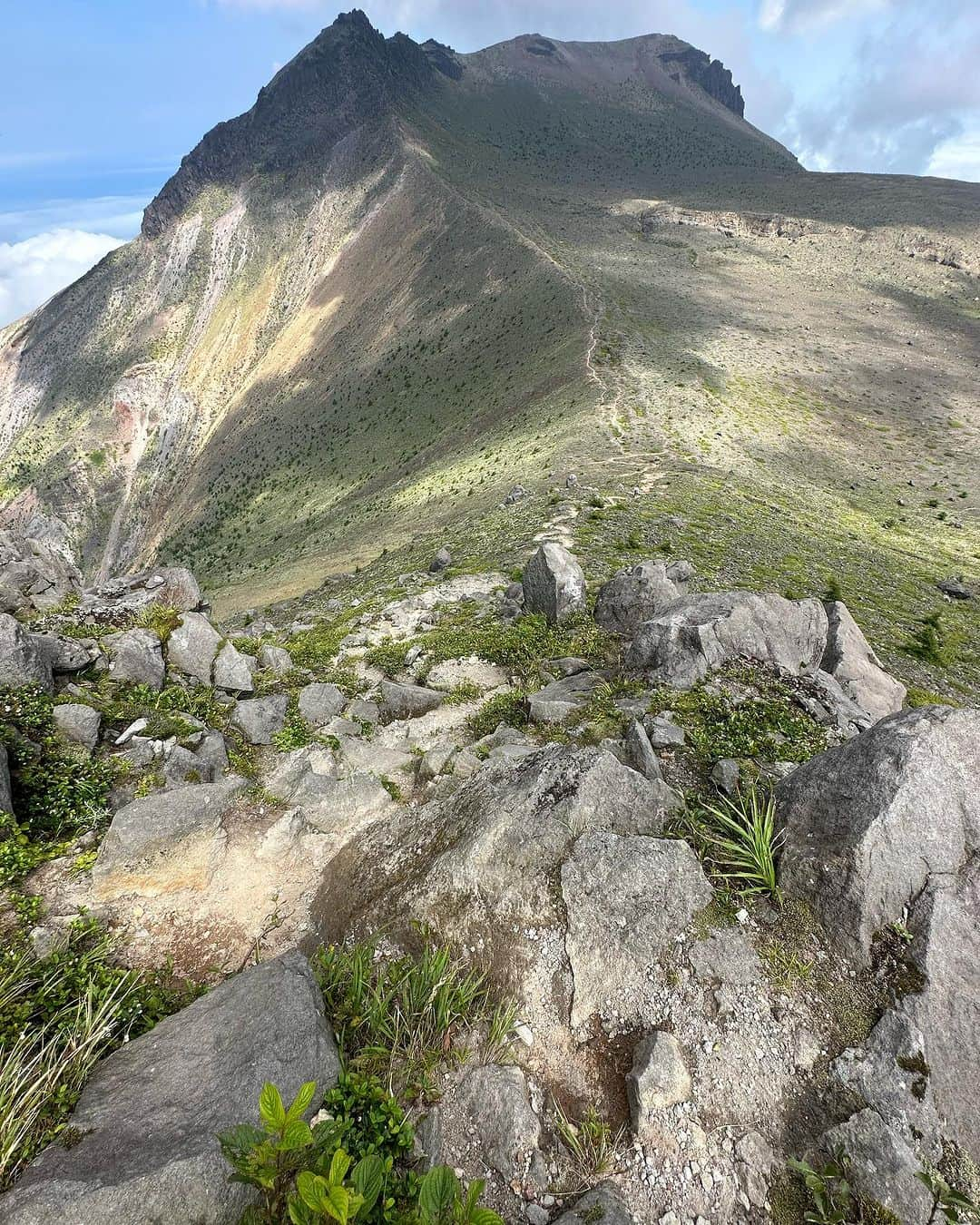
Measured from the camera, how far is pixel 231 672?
12.2m

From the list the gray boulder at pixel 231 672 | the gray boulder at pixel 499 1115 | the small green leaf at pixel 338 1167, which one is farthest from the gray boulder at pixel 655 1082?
the gray boulder at pixel 231 672

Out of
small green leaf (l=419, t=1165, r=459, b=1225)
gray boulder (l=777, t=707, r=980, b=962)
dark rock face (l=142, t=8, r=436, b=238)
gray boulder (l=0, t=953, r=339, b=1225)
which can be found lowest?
gray boulder (l=0, t=953, r=339, b=1225)

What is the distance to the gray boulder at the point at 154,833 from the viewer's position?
724cm

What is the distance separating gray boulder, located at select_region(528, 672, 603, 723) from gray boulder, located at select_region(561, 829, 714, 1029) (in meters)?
4.34

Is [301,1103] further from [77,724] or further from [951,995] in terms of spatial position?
[77,724]

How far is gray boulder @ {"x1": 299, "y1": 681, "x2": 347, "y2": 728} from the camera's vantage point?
1189cm

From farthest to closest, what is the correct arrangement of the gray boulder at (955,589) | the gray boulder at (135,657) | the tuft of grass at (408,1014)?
the gray boulder at (955,589)
the gray boulder at (135,657)
the tuft of grass at (408,1014)

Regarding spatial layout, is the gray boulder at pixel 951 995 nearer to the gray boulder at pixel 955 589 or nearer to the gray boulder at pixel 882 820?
the gray boulder at pixel 882 820

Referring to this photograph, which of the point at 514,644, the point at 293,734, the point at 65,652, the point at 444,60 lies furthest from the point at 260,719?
the point at 444,60

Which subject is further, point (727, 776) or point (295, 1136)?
point (727, 776)

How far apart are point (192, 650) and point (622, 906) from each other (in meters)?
10.2

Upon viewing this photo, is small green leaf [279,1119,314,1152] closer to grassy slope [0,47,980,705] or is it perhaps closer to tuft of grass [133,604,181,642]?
tuft of grass [133,604,181,642]

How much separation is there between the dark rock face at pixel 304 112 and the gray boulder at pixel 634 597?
172562 mm

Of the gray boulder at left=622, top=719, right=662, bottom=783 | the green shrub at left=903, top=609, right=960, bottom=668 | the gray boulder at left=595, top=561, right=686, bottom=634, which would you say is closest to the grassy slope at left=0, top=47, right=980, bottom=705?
the green shrub at left=903, top=609, right=960, bottom=668
